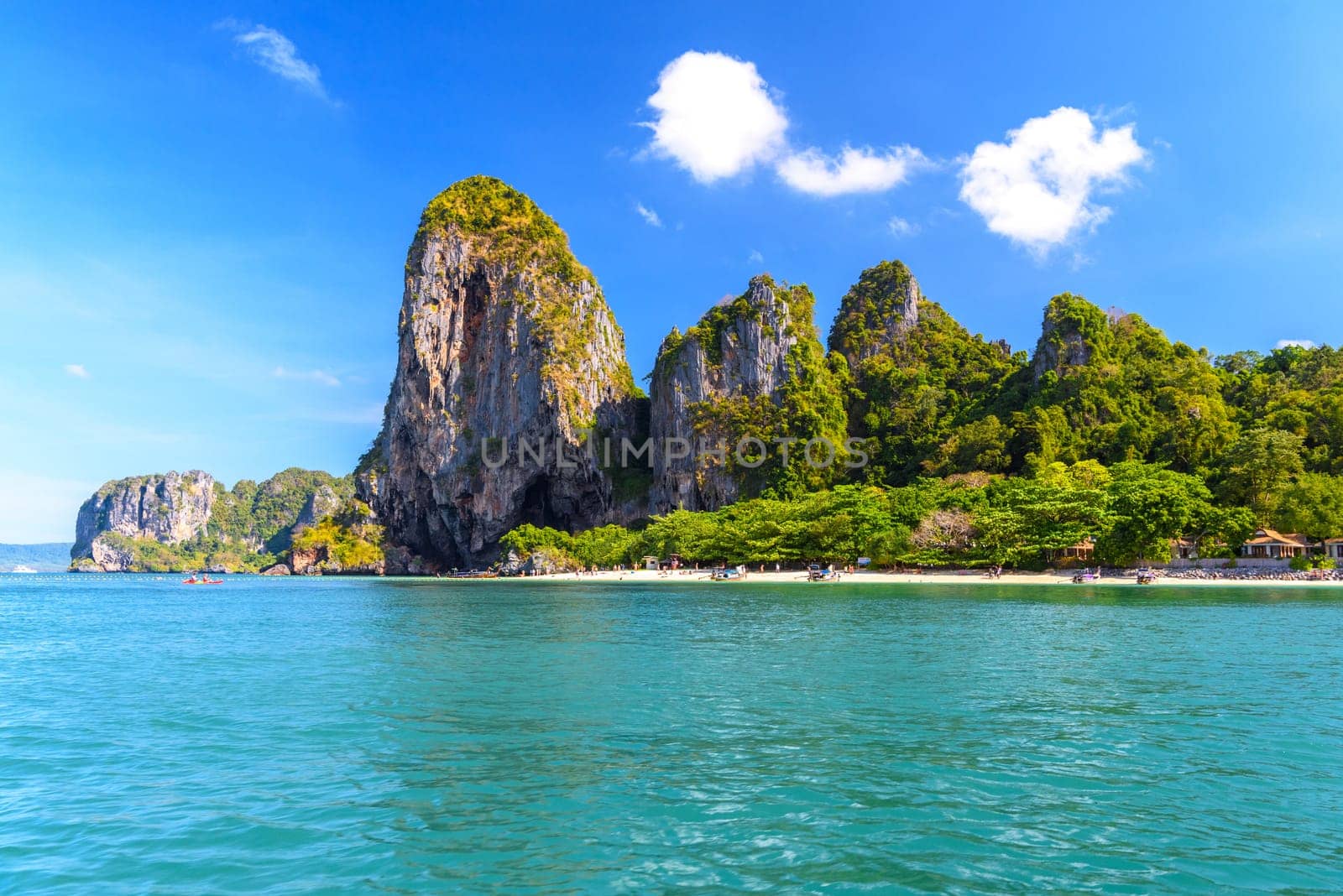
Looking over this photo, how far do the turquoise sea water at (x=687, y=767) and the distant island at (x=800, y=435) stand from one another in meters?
33.8

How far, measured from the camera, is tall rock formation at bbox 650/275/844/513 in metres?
92.1

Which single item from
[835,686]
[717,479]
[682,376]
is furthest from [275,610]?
[682,376]

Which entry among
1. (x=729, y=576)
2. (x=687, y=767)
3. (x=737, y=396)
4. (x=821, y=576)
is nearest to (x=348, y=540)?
(x=737, y=396)

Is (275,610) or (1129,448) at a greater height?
(1129,448)

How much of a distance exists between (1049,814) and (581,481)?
97.1 meters

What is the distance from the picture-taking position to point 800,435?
9044 cm

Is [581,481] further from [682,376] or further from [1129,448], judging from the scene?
[1129,448]

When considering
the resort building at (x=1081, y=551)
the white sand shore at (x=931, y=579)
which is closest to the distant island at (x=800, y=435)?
the resort building at (x=1081, y=551)

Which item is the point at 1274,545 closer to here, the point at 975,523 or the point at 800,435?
the point at 975,523

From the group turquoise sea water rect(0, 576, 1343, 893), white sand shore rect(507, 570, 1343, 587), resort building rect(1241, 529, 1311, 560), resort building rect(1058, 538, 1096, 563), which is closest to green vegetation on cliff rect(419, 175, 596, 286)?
white sand shore rect(507, 570, 1343, 587)

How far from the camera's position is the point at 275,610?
4056cm

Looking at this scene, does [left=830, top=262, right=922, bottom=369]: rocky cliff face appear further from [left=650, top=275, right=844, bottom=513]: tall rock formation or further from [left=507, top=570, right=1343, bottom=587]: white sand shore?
[left=507, top=570, right=1343, bottom=587]: white sand shore

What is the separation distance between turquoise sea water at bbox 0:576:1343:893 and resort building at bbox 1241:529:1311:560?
3129cm

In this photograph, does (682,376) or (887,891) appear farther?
(682,376)
